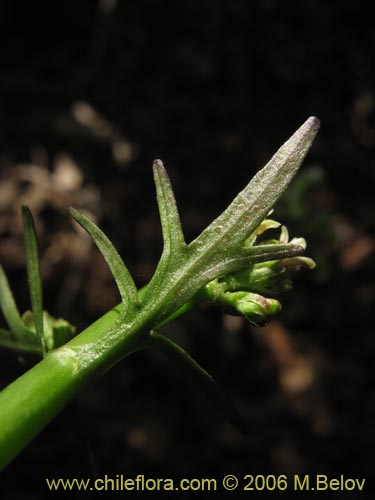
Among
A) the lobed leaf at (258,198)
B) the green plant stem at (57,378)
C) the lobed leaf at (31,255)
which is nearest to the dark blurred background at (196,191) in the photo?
the lobed leaf at (258,198)

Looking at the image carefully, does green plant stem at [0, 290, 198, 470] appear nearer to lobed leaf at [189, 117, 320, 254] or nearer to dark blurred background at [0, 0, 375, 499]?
lobed leaf at [189, 117, 320, 254]

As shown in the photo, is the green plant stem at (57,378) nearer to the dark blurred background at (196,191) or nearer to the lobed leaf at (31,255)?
the lobed leaf at (31,255)

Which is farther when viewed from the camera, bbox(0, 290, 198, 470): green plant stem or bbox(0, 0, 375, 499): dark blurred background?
bbox(0, 0, 375, 499): dark blurred background

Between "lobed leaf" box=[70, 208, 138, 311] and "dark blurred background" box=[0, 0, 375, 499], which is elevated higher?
"dark blurred background" box=[0, 0, 375, 499]

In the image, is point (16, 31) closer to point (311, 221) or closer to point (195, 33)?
point (195, 33)

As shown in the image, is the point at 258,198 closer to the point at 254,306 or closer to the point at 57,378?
the point at 254,306

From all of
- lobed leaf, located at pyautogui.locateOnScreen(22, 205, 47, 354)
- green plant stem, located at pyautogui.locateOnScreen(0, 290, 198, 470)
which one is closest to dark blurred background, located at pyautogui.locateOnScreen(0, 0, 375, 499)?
lobed leaf, located at pyautogui.locateOnScreen(22, 205, 47, 354)

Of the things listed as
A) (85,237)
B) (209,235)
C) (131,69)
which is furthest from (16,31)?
(209,235)
